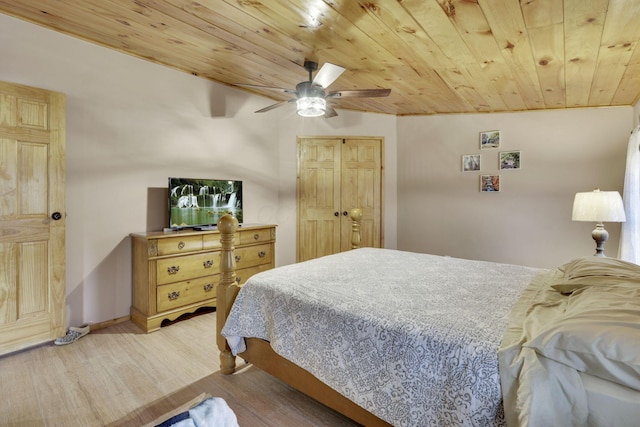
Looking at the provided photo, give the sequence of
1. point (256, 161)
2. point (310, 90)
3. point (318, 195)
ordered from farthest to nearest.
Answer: point (318, 195), point (256, 161), point (310, 90)

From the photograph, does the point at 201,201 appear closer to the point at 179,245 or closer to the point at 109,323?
the point at 179,245

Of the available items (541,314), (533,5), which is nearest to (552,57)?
(533,5)

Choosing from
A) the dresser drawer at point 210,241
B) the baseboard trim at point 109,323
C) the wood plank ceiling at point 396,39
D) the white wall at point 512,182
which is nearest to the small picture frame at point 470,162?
the white wall at point 512,182

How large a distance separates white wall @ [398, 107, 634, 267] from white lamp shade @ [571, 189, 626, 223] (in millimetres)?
1018

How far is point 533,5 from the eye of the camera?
183cm

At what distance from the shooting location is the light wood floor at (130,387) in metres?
1.69

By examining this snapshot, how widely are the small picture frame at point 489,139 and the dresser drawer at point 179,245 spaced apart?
145 inches

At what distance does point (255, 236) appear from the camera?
3.60 meters

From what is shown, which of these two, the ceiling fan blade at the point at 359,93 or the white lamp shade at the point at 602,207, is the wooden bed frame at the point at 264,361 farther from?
the white lamp shade at the point at 602,207

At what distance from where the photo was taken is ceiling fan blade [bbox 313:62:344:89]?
2.29 m

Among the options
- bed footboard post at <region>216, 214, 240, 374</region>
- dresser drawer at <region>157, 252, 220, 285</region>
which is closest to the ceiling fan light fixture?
bed footboard post at <region>216, 214, 240, 374</region>

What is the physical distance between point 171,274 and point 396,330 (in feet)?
7.64

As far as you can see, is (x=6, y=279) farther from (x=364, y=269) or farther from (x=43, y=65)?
(x=364, y=269)

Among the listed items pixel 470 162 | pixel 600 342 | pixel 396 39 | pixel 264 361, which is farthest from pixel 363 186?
pixel 600 342
